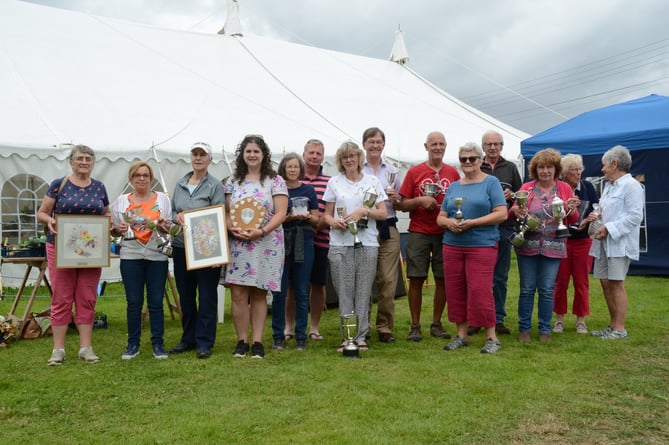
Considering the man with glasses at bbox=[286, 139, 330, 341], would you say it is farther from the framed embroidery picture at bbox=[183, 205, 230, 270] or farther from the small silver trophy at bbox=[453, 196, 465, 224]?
the small silver trophy at bbox=[453, 196, 465, 224]

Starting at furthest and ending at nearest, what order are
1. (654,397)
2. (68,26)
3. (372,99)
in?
(372,99)
(68,26)
(654,397)

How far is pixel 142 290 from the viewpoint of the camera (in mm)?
4266

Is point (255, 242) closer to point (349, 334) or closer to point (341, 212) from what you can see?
point (341, 212)

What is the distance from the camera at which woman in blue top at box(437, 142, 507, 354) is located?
168 inches

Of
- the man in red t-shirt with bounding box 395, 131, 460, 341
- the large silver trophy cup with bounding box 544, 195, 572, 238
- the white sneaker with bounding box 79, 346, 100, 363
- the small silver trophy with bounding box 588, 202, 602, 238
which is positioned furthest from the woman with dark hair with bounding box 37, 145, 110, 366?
the small silver trophy with bounding box 588, 202, 602, 238

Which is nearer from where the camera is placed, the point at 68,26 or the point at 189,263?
the point at 189,263

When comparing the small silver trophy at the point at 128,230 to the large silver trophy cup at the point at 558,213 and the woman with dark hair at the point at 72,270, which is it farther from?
the large silver trophy cup at the point at 558,213

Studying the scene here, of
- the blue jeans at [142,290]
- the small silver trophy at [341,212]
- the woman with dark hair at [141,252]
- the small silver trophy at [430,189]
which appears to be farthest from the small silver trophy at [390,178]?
the blue jeans at [142,290]

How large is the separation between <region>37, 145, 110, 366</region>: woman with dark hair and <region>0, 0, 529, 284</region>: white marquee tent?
10.9 feet

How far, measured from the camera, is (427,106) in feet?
39.8

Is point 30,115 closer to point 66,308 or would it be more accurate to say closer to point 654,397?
point 66,308

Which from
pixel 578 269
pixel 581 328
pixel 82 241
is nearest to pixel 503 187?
pixel 578 269

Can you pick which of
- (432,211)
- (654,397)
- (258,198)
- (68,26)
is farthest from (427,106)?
(654,397)

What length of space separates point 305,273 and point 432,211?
1.11m
